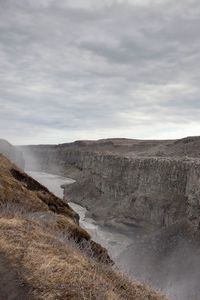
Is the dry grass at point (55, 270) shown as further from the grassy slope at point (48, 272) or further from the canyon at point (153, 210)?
the canyon at point (153, 210)

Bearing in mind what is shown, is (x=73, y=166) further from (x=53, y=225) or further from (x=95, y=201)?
(x=53, y=225)

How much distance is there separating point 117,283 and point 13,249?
11.9 ft

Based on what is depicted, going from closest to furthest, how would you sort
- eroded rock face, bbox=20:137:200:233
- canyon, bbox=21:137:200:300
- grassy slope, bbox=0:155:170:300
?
grassy slope, bbox=0:155:170:300, canyon, bbox=21:137:200:300, eroded rock face, bbox=20:137:200:233

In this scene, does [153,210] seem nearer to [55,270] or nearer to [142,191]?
[142,191]

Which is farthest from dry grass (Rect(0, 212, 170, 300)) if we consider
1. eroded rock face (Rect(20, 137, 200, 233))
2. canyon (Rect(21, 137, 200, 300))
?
eroded rock face (Rect(20, 137, 200, 233))

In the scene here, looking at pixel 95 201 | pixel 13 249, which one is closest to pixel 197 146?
pixel 95 201

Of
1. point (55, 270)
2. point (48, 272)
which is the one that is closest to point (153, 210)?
point (55, 270)

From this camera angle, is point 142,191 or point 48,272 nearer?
point 48,272

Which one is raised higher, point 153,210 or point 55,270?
point 55,270

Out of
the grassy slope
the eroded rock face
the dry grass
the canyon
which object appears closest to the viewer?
the grassy slope

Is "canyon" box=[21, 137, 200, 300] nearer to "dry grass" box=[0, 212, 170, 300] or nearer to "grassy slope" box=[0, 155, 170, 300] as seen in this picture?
"dry grass" box=[0, 212, 170, 300]

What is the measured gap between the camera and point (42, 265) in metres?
7.92

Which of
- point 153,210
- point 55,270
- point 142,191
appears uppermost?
point 55,270

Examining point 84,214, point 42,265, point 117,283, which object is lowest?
point 84,214
